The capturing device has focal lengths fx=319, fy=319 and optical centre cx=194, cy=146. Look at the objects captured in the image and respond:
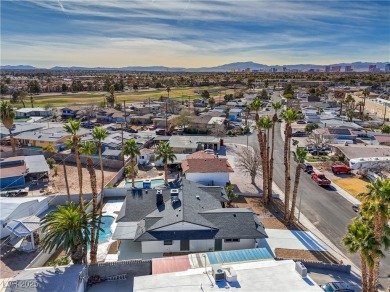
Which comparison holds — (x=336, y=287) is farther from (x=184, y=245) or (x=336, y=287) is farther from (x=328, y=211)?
(x=328, y=211)

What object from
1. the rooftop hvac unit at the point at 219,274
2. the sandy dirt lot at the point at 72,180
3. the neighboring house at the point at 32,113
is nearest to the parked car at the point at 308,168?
the sandy dirt lot at the point at 72,180

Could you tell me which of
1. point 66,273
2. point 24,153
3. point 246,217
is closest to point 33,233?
point 66,273

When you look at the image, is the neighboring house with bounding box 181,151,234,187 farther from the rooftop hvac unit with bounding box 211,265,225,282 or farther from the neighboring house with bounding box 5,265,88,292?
the rooftop hvac unit with bounding box 211,265,225,282

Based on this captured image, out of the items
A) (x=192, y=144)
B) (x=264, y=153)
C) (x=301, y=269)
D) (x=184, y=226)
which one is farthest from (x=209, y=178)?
(x=301, y=269)

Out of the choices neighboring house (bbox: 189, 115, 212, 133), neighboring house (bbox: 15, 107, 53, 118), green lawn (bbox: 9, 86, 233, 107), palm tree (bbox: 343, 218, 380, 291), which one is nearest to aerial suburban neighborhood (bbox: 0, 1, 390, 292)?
palm tree (bbox: 343, 218, 380, 291)

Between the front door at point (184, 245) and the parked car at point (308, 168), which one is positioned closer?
the front door at point (184, 245)

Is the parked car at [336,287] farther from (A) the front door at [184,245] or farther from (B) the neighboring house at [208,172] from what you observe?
(B) the neighboring house at [208,172]
